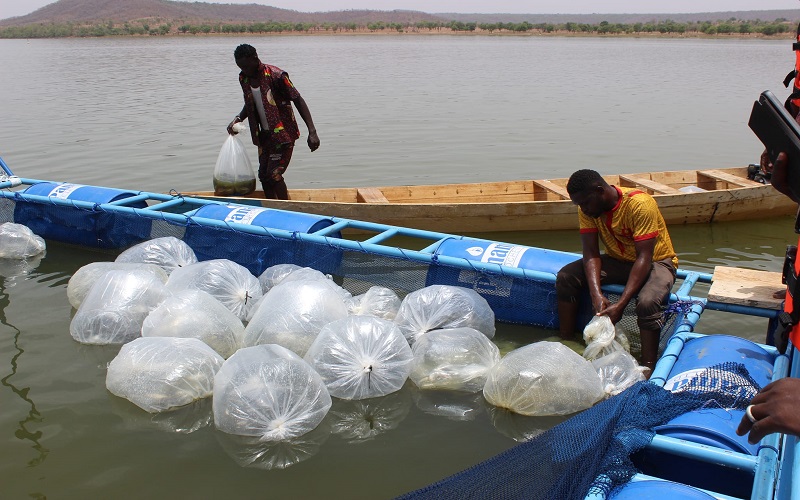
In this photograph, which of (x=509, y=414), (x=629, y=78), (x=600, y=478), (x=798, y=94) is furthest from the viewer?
(x=629, y=78)

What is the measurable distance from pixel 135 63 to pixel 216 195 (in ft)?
95.1

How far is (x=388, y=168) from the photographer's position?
12008mm

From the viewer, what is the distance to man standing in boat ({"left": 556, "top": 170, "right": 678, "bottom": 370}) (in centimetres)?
438

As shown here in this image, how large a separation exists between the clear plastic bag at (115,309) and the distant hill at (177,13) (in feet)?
415

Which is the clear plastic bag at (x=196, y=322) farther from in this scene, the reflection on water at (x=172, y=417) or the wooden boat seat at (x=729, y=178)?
the wooden boat seat at (x=729, y=178)

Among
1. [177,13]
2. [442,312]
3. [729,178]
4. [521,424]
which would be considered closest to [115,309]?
[442,312]

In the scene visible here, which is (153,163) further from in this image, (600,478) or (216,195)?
(600,478)

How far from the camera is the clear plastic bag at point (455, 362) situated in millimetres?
4414

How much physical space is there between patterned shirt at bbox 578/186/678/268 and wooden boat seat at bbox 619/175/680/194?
143 inches

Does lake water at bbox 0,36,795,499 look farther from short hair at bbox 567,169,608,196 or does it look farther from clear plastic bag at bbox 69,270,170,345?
short hair at bbox 567,169,608,196

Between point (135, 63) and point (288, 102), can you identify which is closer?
point (288, 102)

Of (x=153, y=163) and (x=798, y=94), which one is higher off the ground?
(x=798, y=94)

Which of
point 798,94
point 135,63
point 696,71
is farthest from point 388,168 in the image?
point 135,63

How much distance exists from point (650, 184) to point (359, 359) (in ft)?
17.5
